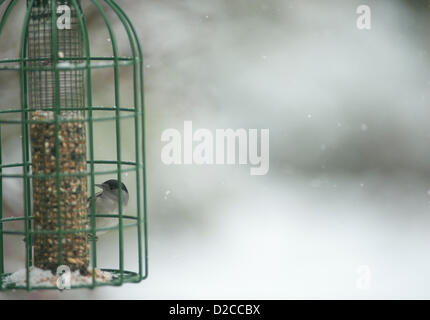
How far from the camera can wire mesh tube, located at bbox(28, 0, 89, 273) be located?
9.53 ft

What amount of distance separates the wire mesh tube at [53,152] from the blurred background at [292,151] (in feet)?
8.81

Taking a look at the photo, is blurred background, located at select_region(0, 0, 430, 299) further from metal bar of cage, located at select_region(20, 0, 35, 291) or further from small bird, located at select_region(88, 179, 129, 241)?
metal bar of cage, located at select_region(20, 0, 35, 291)

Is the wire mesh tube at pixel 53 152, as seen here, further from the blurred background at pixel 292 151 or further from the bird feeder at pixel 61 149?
the blurred background at pixel 292 151

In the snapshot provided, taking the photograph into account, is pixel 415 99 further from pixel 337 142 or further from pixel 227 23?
pixel 227 23

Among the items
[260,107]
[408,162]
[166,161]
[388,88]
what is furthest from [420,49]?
[166,161]

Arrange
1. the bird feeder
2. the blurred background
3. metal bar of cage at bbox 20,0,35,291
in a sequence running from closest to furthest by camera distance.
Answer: metal bar of cage at bbox 20,0,35,291, the bird feeder, the blurred background

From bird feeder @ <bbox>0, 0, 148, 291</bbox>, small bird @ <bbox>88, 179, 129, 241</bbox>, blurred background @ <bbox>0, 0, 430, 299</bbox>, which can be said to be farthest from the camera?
blurred background @ <bbox>0, 0, 430, 299</bbox>

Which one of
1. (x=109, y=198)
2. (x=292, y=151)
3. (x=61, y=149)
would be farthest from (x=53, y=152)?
(x=292, y=151)

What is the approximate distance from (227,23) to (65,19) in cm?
302

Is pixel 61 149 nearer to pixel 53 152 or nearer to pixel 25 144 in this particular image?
pixel 53 152

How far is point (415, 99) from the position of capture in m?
6.25

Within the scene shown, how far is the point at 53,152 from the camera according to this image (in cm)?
290

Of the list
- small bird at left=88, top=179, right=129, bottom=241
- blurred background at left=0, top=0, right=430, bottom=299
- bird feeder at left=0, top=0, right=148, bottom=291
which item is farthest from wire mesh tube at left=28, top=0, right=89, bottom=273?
blurred background at left=0, top=0, right=430, bottom=299

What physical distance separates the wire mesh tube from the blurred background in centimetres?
269
